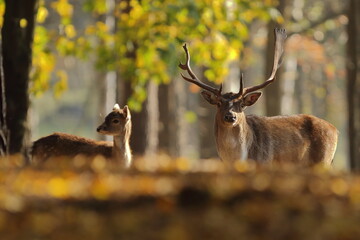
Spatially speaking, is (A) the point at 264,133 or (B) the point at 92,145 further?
(B) the point at 92,145

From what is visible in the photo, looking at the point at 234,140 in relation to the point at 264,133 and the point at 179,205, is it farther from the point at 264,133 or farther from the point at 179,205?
the point at 179,205

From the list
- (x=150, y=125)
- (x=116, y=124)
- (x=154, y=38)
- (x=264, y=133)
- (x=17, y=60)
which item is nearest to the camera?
(x=17, y=60)

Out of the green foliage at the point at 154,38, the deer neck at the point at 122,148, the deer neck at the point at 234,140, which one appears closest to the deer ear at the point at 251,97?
the deer neck at the point at 234,140

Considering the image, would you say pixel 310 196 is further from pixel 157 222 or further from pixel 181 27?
pixel 181 27

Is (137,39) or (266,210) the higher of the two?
(137,39)

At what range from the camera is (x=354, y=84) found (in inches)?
730

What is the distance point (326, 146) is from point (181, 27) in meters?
5.30

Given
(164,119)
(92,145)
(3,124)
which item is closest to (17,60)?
(3,124)

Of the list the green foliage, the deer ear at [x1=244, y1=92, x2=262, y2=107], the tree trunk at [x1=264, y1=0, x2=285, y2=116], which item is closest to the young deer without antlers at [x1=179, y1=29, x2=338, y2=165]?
the deer ear at [x1=244, y1=92, x2=262, y2=107]

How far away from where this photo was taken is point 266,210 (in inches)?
212

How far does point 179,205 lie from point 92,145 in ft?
27.9

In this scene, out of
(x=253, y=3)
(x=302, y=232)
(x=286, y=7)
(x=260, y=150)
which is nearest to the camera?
(x=302, y=232)

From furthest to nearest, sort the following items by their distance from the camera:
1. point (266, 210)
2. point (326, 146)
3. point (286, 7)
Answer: point (286, 7) < point (326, 146) < point (266, 210)

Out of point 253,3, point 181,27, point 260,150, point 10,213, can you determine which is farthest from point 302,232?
point 253,3
